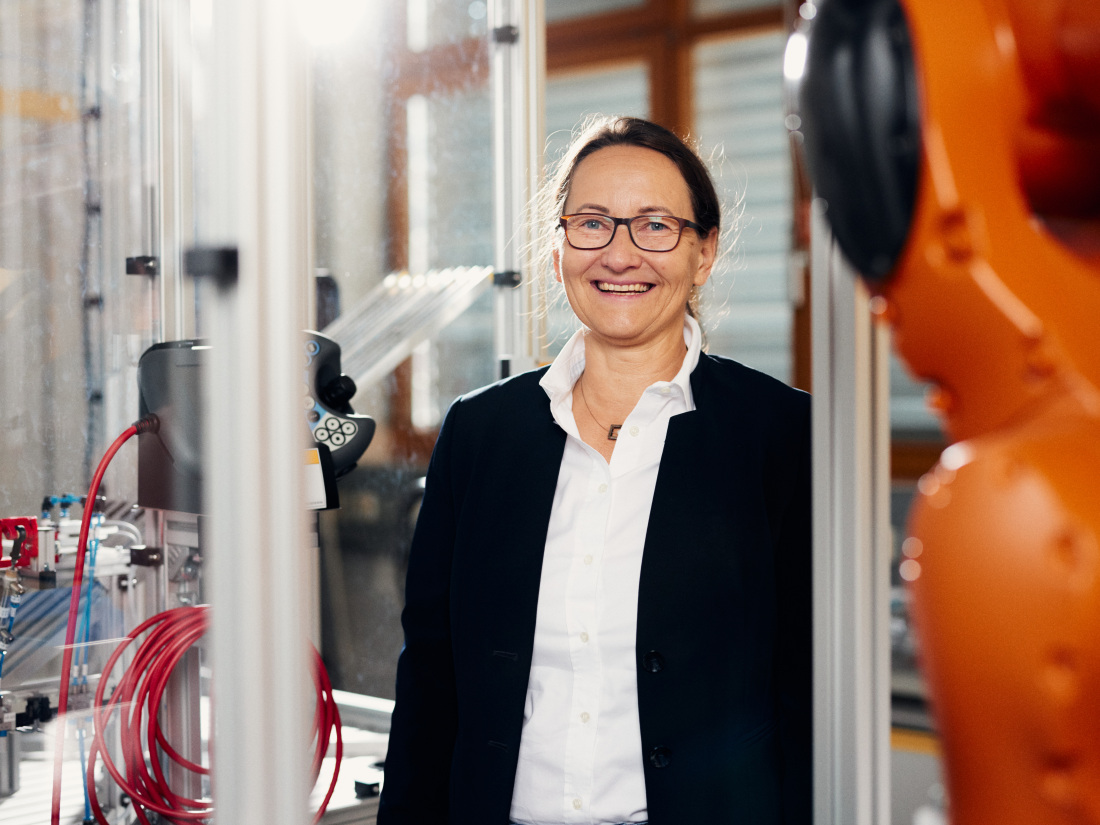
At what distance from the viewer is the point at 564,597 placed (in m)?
1.20

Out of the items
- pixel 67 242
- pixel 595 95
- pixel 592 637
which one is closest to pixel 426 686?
pixel 592 637

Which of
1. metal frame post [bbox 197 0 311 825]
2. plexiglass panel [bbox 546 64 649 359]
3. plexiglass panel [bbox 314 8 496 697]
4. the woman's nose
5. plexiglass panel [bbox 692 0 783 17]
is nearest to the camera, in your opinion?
metal frame post [bbox 197 0 311 825]

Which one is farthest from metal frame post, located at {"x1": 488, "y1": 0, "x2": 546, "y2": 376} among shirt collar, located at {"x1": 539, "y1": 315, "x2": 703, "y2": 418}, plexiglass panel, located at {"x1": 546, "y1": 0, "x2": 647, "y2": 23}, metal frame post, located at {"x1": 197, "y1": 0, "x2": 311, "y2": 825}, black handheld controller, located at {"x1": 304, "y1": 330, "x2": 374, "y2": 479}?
plexiglass panel, located at {"x1": 546, "y1": 0, "x2": 647, "y2": 23}

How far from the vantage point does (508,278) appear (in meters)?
2.38

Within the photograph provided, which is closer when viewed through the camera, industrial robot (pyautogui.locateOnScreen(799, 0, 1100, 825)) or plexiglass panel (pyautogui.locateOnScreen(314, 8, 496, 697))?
industrial robot (pyautogui.locateOnScreen(799, 0, 1100, 825))

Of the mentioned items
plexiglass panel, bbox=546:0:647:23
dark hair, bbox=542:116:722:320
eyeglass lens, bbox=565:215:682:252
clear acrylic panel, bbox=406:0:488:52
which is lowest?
eyeglass lens, bbox=565:215:682:252

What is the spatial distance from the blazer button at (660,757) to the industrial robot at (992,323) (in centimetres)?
→ 64

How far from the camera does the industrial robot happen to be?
44 centimetres

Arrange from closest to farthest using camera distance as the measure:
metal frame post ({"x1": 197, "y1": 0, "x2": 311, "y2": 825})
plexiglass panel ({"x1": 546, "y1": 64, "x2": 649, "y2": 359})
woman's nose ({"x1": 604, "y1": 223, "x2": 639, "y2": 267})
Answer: metal frame post ({"x1": 197, "y1": 0, "x2": 311, "y2": 825})
woman's nose ({"x1": 604, "y1": 223, "x2": 639, "y2": 267})
plexiglass panel ({"x1": 546, "y1": 64, "x2": 649, "y2": 359})

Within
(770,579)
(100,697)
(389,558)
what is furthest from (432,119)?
(770,579)

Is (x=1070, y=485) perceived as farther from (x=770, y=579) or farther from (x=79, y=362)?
(x=79, y=362)

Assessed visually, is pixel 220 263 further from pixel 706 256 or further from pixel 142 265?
pixel 142 265

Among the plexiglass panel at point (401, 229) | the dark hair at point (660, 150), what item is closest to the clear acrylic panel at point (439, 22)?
the plexiglass panel at point (401, 229)

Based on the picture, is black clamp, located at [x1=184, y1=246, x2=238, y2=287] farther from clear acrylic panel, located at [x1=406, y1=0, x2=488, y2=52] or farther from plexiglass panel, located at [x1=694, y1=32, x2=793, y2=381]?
plexiglass panel, located at [x1=694, y1=32, x2=793, y2=381]
